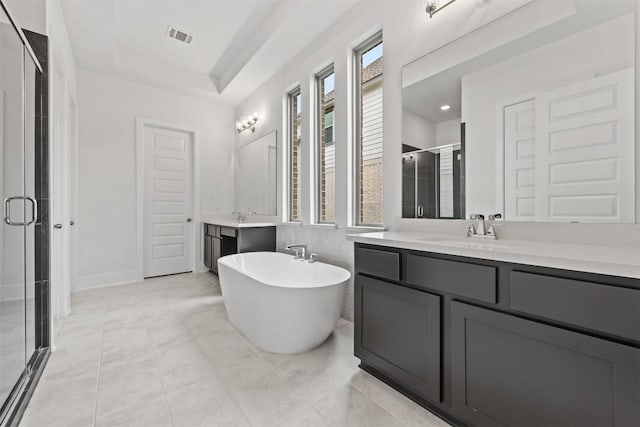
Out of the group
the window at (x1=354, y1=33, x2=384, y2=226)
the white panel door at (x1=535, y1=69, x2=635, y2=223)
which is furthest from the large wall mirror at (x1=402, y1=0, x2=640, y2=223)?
the window at (x1=354, y1=33, x2=384, y2=226)

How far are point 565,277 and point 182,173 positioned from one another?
182 inches

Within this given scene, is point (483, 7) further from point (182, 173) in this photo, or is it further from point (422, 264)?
point (182, 173)

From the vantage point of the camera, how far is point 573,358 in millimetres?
972

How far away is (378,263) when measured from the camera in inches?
65.2

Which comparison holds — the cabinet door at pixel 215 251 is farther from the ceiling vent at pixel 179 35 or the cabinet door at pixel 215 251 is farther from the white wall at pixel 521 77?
the white wall at pixel 521 77

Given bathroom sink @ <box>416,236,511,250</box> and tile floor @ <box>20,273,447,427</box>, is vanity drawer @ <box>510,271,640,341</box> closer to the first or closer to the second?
bathroom sink @ <box>416,236,511,250</box>

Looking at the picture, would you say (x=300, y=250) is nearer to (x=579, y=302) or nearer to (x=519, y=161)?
(x=519, y=161)

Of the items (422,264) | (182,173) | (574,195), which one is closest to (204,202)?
(182,173)

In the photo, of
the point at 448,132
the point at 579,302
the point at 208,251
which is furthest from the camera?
the point at 208,251

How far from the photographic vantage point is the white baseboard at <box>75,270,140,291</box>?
12.0 feet

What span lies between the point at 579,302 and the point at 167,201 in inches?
182

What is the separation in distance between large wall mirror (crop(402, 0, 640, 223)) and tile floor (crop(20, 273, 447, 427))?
3.93ft

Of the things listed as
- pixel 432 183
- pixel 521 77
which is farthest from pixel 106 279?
pixel 521 77

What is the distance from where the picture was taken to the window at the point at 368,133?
2564 mm
